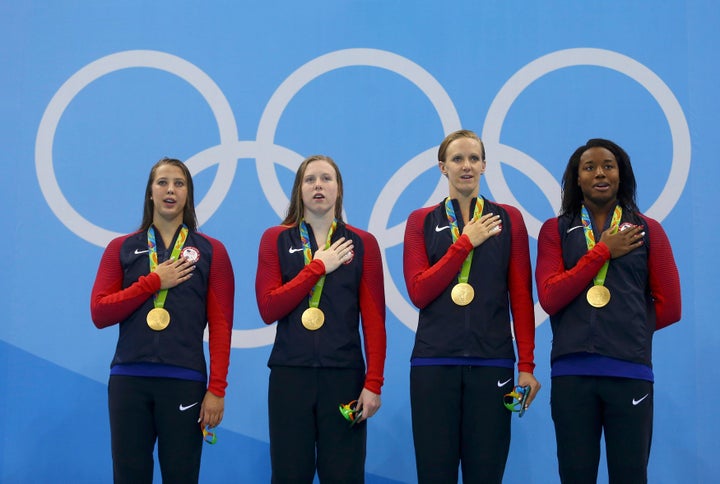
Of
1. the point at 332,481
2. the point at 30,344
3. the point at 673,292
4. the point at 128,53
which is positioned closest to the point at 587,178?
the point at 673,292

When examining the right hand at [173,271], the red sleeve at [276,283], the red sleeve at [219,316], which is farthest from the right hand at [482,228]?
the right hand at [173,271]

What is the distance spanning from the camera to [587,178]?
3.27 m

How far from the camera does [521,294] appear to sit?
3221 millimetres

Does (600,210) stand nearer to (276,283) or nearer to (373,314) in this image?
(373,314)

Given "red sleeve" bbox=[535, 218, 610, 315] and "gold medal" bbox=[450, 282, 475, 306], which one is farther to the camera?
"gold medal" bbox=[450, 282, 475, 306]

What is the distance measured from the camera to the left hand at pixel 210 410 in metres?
3.20

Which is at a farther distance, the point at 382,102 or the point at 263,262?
the point at 382,102

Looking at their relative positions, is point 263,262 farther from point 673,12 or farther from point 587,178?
point 673,12

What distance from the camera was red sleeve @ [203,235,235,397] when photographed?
3.28m

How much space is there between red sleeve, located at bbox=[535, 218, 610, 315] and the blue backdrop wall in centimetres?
123

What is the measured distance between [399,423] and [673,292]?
186 cm

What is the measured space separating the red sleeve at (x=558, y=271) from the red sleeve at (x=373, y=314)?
68 cm

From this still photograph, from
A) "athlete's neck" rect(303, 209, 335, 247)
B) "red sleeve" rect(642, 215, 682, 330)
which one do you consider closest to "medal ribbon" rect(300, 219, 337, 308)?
"athlete's neck" rect(303, 209, 335, 247)

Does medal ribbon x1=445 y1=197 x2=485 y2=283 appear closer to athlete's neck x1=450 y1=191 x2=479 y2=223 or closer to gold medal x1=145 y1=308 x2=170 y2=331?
athlete's neck x1=450 y1=191 x2=479 y2=223
